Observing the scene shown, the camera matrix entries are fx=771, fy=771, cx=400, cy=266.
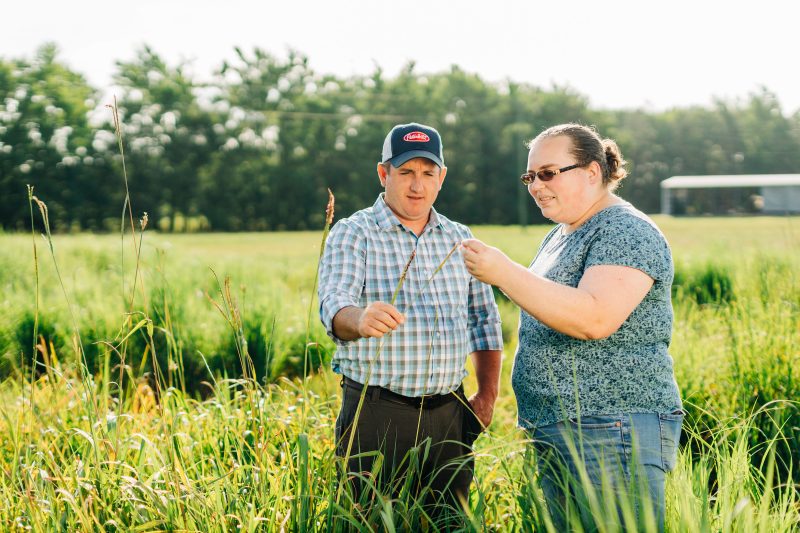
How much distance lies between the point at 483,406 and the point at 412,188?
1.02 meters

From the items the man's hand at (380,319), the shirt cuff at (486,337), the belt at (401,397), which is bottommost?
the belt at (401,397)

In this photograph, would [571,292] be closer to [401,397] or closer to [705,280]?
[401,397]

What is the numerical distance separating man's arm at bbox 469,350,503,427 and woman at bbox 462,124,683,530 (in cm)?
57

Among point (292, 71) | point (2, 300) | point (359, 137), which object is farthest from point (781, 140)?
point (2, 300)

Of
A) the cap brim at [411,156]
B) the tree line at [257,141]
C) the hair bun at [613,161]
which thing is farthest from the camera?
the tree line at [257,141]

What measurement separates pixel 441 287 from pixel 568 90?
7446 cm

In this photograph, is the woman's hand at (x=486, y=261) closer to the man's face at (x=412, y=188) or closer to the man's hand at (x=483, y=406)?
the man's face at (x=412, y=188)

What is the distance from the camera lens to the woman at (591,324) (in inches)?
93.0

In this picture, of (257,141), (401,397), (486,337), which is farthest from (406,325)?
(257,141)

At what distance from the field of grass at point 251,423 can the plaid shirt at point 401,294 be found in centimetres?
24

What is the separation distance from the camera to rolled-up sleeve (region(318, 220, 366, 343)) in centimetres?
301

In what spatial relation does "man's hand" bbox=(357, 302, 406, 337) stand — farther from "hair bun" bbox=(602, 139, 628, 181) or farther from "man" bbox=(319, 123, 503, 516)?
"hair bun" bbox=(602, 139, 628, 181)

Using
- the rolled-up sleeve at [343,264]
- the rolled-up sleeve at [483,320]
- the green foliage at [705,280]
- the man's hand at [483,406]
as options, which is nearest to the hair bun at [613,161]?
the rolled-up sleeve at [483,320]

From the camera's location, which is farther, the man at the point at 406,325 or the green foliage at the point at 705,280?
the green foliage at the point at 705,280
